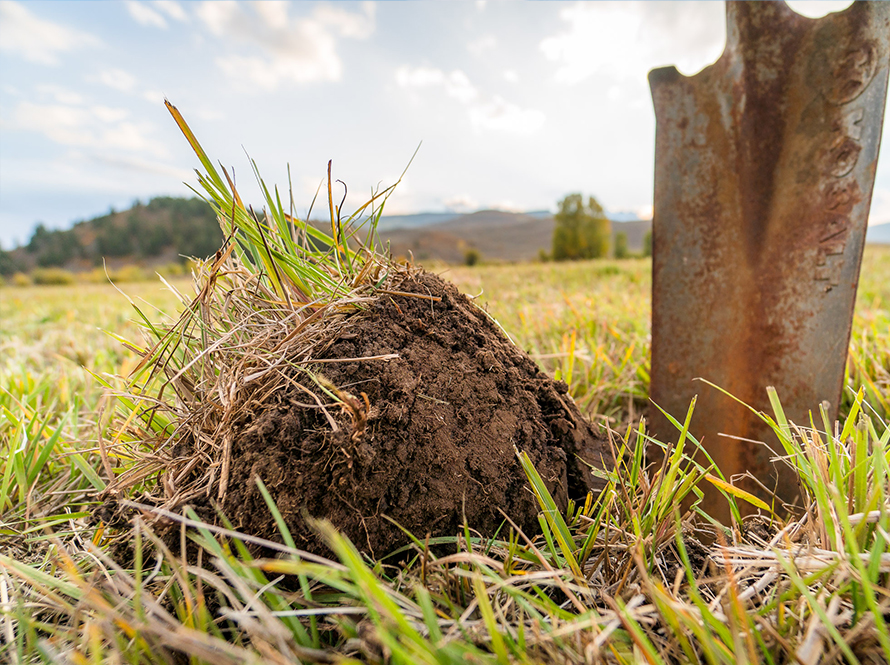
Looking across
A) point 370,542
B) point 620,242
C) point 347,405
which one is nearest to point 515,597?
point 370,542

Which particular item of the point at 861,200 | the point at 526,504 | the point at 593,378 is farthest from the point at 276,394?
the point at 861,200

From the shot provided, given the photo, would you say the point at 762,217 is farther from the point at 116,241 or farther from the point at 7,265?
the point at 116,241

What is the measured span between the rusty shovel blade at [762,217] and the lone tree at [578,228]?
32.9 m

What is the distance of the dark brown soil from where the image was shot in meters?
0.81

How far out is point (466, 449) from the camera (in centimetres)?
92

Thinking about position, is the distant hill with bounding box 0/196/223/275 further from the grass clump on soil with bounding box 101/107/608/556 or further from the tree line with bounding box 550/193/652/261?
the grass clump on soil with bounding box 101/107/608/556

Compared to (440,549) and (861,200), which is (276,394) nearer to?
(440,549)

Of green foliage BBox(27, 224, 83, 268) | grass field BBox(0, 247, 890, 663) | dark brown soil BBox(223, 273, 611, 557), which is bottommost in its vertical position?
grass field BBox(0, 247, 890, 663)

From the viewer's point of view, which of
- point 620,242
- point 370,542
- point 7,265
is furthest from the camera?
point 620,242

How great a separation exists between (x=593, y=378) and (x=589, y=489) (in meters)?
0.93

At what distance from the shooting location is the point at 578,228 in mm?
34312

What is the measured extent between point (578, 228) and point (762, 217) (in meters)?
34.6

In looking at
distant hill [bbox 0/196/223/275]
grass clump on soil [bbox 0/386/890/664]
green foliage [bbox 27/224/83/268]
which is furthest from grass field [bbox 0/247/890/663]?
green foliage [bbox 27/224/83/268]

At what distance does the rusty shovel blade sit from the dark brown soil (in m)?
0.86
